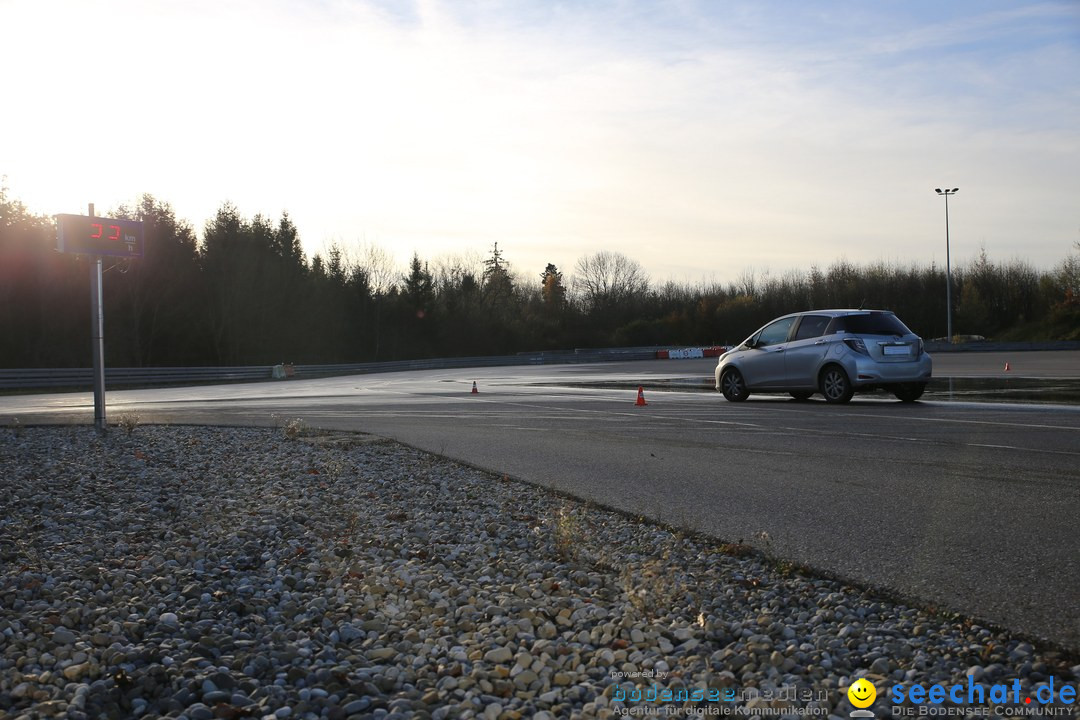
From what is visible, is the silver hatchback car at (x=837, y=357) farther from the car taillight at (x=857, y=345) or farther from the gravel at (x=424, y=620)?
the gravel at (x=424, y=620)

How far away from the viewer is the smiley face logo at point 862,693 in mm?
3621

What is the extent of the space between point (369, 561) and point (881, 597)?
326 cm

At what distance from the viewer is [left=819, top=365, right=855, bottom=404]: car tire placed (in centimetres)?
1702

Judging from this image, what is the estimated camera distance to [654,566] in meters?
5.45

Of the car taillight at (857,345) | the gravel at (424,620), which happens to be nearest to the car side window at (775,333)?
the car taillight at (857,345)

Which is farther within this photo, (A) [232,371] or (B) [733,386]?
(A) [232,371]

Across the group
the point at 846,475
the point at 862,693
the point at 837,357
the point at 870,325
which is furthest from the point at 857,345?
the point at 862,693

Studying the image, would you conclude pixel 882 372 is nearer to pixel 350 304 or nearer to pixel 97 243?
pixel 97 243

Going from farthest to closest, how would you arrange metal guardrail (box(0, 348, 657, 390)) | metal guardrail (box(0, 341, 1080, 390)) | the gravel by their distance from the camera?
1. metal guardrail (box(0, 341, 1080, 390))
2. metal guardrail (box(0, 348, 657, 390))
3. the gravel

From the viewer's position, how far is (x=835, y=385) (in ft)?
56.7

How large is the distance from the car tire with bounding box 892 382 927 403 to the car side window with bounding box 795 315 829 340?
180cm

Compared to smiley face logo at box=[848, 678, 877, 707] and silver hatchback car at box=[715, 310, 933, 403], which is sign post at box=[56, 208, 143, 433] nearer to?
silver hatchback car at box=[715, 310, 933, 403]

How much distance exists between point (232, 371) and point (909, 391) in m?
37.6

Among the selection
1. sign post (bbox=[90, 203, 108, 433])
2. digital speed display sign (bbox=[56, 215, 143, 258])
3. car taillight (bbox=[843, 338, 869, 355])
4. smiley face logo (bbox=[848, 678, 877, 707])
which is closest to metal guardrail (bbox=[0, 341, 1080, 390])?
sign post (bbox=[90, 203, 108, 433])
